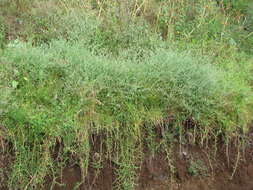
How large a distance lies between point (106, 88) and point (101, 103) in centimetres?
20

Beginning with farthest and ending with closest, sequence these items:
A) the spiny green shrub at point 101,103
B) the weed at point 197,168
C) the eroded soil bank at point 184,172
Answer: the weed at point 197,168, the eroded soil bank at point 184,172, the spiny green shrub at point 101,103

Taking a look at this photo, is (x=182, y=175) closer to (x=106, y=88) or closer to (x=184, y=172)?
(x=184, y=172)

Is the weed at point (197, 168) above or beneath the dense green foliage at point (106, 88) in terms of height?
beneath

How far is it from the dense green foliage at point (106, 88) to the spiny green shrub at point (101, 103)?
0.03ft

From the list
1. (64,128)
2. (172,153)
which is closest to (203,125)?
(172,153)

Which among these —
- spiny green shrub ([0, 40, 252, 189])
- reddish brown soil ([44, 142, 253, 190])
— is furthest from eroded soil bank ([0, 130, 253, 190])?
spiny green shrub ([0, 40, 252, 189])

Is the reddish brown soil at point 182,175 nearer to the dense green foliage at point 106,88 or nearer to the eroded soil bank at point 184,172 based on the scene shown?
the eroded soil bank at point 184,172

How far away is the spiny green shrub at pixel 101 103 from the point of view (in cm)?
317

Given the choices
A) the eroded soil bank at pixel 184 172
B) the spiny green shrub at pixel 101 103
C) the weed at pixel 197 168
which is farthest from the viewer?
the weed at pixel 197 168

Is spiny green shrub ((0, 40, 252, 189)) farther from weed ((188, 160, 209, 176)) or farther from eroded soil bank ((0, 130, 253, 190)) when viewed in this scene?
weed ((188, 160, 209, 176))

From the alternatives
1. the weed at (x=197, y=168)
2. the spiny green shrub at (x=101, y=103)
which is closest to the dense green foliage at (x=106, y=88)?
the spiny green shrub at (x=101, y=103)

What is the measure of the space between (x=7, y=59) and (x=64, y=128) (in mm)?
1017

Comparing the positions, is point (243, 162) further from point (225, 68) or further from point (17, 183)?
point (17, 183)

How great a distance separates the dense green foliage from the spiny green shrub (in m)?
0.01
